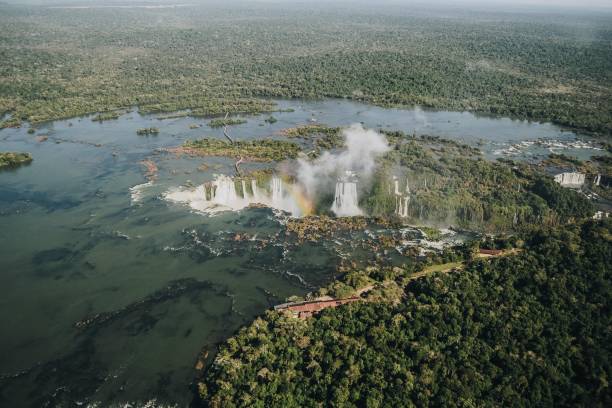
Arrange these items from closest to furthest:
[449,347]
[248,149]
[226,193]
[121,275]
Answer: [449,347], [121,275], [226,193], [248,149]

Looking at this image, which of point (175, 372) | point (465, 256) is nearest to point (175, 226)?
point (175, 372)

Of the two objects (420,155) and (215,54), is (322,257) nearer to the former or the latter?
(420,155)

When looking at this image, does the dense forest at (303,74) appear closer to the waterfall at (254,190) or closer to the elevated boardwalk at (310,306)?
the waterfall at (254,190)

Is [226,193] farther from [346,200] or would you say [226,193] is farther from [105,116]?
[105,116]

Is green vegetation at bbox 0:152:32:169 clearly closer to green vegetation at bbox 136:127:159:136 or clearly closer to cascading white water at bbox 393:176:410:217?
green vegetation at bbox 136:127:159:136

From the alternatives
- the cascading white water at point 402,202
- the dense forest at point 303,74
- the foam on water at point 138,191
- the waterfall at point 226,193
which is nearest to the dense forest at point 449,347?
the cascading white water at point 402,202

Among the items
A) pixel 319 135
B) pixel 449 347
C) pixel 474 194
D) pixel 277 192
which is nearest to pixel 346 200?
pixel 277 192
